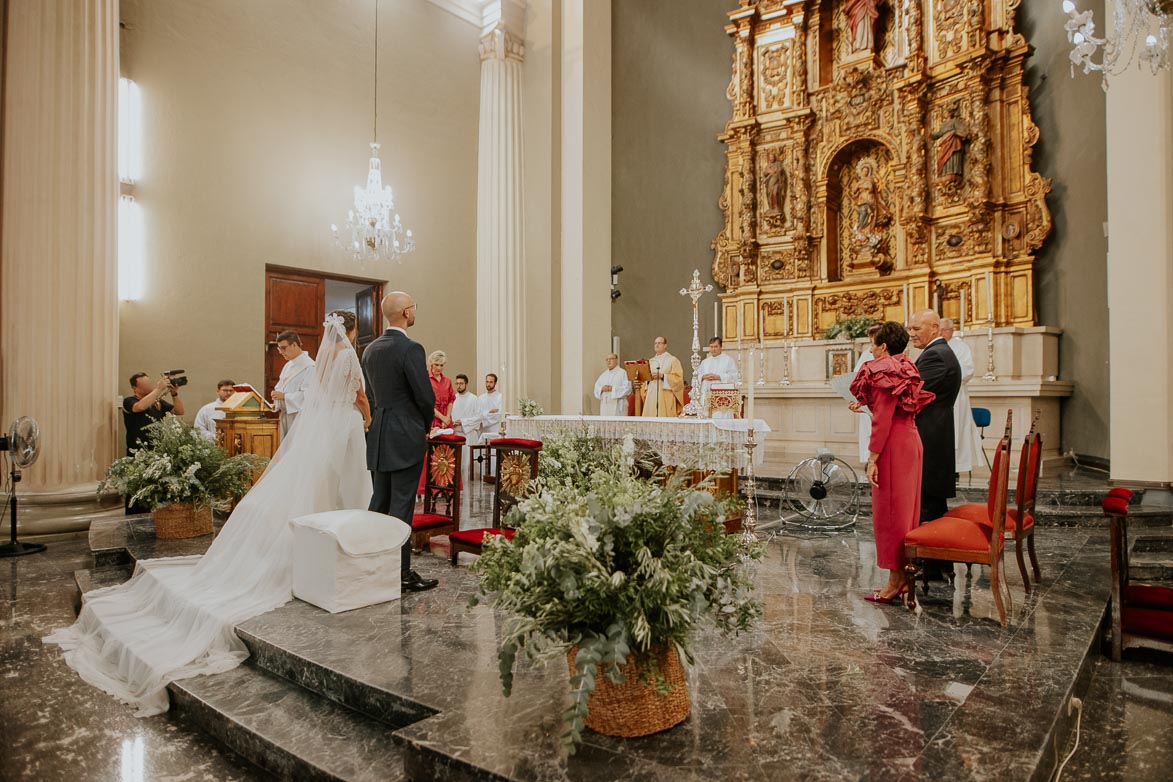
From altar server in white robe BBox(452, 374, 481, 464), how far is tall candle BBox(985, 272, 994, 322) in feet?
25.3

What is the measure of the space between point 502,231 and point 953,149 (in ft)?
23.8

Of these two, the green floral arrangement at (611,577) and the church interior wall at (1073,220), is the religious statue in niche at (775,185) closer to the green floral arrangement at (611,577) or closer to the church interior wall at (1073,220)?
the church interior wall at (1073,220)

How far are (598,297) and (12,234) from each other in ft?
20.3

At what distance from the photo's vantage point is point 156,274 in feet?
27.2

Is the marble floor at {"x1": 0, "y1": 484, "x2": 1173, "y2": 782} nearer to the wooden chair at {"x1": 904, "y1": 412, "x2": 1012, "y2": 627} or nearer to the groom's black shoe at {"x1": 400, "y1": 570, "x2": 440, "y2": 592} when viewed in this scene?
the groom's black shoe at {"x1": 400, "y1": 570, "x2": 440, "y2": 592}

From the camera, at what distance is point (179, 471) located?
Result: 5902mm

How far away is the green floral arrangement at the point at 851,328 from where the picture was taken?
1101cm

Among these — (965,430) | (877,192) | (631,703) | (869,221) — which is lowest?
(631,703)

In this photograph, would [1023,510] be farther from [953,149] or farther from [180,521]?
[953,149]

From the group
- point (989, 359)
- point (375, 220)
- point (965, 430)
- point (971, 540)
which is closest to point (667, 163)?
point (375, 220)

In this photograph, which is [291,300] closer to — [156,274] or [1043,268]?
[156,274]

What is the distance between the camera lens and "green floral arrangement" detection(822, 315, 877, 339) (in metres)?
11.0

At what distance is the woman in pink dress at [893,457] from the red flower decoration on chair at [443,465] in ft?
9.69

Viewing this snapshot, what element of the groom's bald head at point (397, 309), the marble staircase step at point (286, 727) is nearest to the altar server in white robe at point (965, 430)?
the groom's bald head at point (397, 309)
